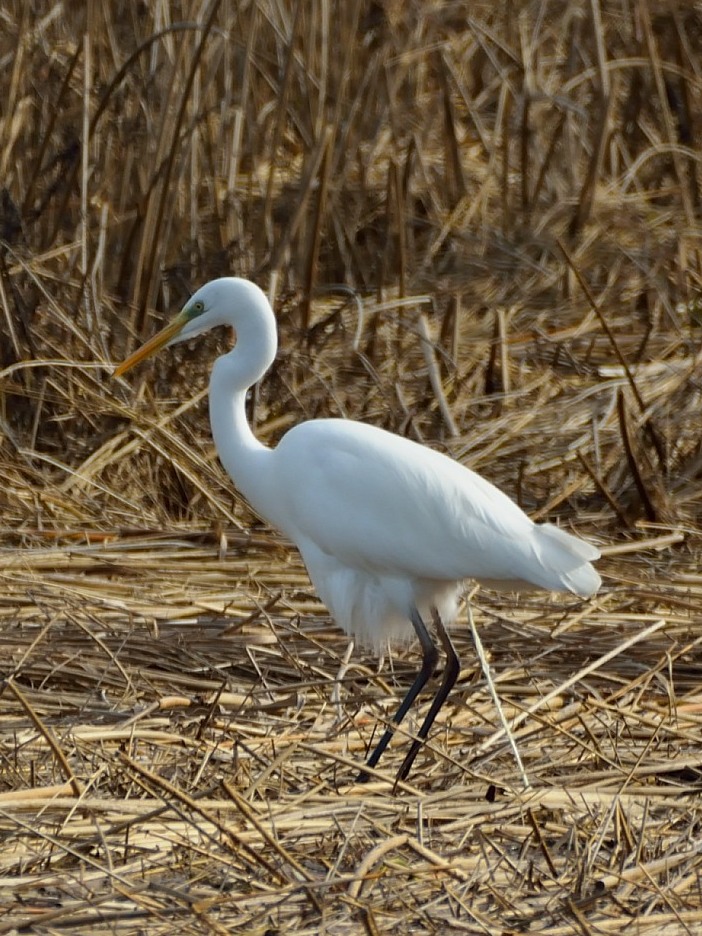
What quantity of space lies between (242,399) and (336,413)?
1.84 meters

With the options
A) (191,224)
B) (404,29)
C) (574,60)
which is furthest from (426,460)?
(574,60)

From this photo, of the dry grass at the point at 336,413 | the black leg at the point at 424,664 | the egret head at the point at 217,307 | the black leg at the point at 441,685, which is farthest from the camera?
the egret head at the point at 217,307

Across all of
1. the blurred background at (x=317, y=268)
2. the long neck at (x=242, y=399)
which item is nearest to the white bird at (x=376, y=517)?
the long neck at (x=242, y=399)

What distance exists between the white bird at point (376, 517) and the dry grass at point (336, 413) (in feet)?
0.67

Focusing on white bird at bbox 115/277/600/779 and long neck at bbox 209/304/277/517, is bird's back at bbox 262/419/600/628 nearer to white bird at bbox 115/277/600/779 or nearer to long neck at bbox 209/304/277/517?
white bird at bbox 115/277/600/779

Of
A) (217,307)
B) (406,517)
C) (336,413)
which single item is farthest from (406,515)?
(336,413)

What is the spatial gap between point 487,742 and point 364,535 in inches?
27.8

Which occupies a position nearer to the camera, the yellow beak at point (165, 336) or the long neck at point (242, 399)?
the long neck at point (242, 399)

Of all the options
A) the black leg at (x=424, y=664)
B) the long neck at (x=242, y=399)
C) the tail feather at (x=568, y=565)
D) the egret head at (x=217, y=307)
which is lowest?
the black leg at (x=424, y=664)

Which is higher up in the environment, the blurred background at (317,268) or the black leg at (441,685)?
Answer: the blurred background at (317,268)

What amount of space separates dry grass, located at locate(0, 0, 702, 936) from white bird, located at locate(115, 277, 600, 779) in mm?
203

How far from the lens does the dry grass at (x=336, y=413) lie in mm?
2709

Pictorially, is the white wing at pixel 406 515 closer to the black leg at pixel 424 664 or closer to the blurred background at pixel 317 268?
the black leg at pixel 424 664

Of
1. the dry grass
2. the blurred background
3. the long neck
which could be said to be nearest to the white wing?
the long neck
